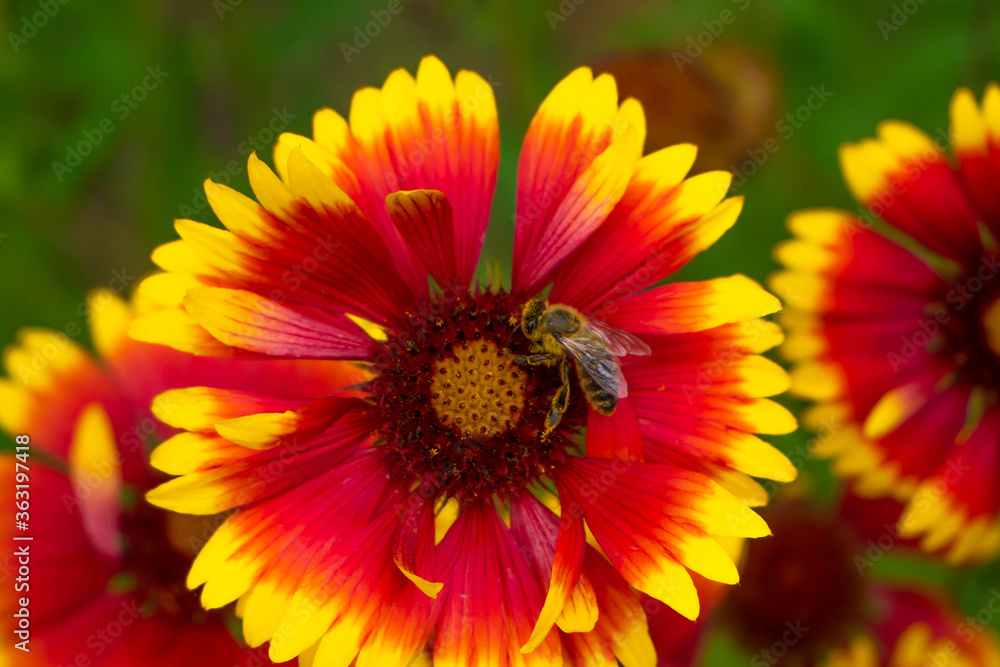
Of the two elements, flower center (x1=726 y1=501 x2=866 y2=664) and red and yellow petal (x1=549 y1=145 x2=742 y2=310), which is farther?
flower center (x1=726 y1=501 x2=866 y2=664)

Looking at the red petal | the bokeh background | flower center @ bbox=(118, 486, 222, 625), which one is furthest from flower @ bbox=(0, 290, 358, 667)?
the bokeh background

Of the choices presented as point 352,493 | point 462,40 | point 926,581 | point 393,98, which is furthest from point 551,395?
point 462,40

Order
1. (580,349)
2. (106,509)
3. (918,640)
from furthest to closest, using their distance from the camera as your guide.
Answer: (918,640) < (106,509) < (580,349)

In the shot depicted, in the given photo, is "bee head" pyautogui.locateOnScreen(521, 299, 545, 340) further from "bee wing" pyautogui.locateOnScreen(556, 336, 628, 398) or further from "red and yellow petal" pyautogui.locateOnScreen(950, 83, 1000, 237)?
"red and yellow petal" pyautogui.locateOnScreen(950, 83, 1000, 237)

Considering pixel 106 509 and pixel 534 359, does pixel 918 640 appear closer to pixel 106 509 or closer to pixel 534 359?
pixel 534 359

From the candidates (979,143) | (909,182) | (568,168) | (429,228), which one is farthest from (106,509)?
(979,143)

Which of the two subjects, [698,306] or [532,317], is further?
[532,317]

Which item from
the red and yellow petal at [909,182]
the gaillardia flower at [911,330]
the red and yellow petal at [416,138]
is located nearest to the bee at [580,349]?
the red and yellow petal at [416,138]
